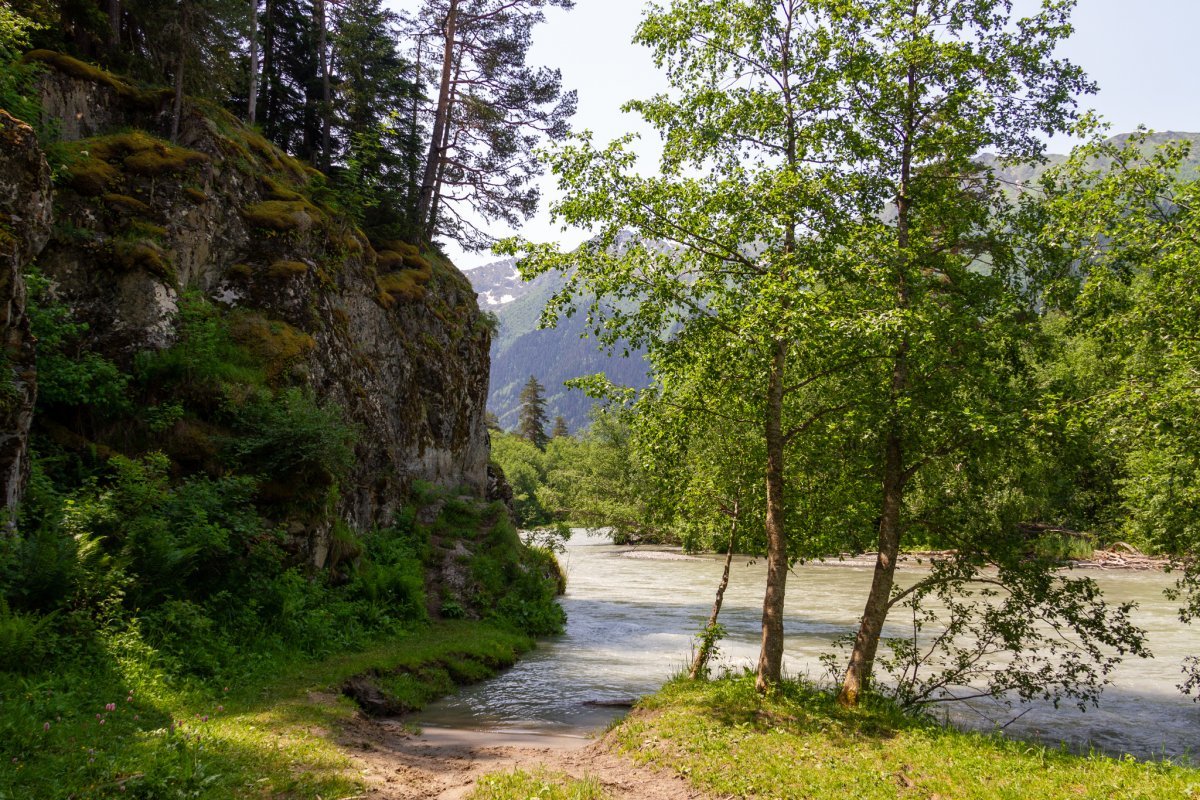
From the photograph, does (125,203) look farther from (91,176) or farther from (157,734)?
(157,734)

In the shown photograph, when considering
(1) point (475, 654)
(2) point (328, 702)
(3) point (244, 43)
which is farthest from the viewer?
(3) point (244, 43)

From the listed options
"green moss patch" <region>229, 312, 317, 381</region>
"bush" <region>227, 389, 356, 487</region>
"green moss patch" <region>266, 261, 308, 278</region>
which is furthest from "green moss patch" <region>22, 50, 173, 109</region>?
"bush" <region>227, 389, 356, 487</region>

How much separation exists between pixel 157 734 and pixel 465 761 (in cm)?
354

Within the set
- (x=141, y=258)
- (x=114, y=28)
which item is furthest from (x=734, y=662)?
(x=114, y=28)

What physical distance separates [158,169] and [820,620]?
21323 mm

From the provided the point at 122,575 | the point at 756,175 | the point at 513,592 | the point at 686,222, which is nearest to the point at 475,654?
the point at 513,592

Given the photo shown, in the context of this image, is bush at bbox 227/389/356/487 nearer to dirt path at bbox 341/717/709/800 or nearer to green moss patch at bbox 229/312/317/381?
green moss patch at bbox 229/312/317/381

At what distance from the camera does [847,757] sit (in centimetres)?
793

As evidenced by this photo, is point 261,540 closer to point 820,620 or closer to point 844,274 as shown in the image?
point 844,274

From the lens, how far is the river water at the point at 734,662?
1157 cm

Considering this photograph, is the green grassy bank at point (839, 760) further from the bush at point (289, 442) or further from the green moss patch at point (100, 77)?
the green moss patch at point (100, 77)

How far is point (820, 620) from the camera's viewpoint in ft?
69.7

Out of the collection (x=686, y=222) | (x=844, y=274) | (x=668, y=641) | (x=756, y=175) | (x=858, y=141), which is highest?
(x=858, y=141)

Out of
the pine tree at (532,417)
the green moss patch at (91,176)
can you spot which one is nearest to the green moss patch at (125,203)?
the green moss patch at (91,176)
